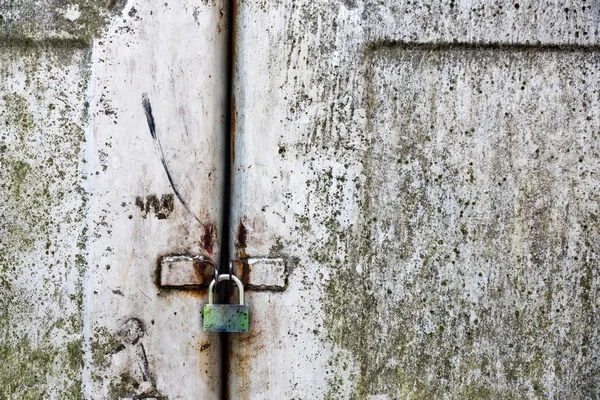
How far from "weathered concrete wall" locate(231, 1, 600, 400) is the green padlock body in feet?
0.20

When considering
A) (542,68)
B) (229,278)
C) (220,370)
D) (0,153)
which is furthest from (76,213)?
(542,68)

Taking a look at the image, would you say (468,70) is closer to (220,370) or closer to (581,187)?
(581,187)

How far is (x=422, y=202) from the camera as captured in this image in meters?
1.41

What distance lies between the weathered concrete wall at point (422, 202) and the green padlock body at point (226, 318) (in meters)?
0.06

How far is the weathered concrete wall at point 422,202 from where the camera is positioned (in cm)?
139

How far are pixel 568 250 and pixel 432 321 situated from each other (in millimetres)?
332

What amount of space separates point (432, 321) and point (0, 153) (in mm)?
1000

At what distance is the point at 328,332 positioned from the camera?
1412 mm

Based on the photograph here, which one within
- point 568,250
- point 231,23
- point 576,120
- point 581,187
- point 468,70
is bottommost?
point 568,250

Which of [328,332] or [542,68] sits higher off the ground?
[542,68]

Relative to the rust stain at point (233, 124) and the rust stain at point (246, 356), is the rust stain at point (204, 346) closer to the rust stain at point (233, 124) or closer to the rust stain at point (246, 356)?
the rust stain at point (246, 356)

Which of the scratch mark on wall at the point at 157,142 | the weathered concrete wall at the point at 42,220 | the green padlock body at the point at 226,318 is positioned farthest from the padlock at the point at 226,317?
the weathered concrete wall at the point at 42,220

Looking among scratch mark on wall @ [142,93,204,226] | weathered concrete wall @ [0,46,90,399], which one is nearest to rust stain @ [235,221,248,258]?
scratch mark on wall @ [142,93,204,226]

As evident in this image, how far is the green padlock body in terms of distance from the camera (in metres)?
1.34
